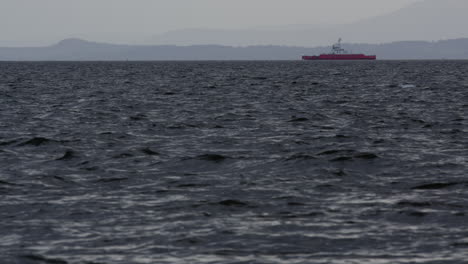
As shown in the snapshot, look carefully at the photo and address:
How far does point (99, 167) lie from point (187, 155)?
294cm

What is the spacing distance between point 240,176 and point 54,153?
6693 mm

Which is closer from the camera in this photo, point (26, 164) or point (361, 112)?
point (26, 164)

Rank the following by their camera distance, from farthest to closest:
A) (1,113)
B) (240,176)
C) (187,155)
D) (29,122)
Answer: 1. (1,113)
2. (29,122)
3. (187,155)
4. (240,176)

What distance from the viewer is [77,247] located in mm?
10875

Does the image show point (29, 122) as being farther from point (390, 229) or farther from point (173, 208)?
point (390, 229)

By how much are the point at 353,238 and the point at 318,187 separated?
4.41 meters

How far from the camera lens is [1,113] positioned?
35219mm

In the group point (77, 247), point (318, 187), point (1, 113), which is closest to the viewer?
point (77, 247)

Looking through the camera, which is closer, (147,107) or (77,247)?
(77,247)

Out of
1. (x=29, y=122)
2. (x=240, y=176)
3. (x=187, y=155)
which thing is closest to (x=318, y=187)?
(x=240, y=176)

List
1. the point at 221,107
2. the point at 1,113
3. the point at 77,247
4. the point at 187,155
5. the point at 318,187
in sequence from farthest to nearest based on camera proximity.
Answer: the point at 221,107, the point at 1,113, the point at 187,155, the point at 318,187, the point at 77,247

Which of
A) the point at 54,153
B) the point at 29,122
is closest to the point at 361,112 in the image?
the point at 29,122

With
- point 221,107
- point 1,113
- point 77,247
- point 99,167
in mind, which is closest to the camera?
point 77,247

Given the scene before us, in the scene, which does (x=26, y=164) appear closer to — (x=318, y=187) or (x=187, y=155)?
(x=187, y=155)
